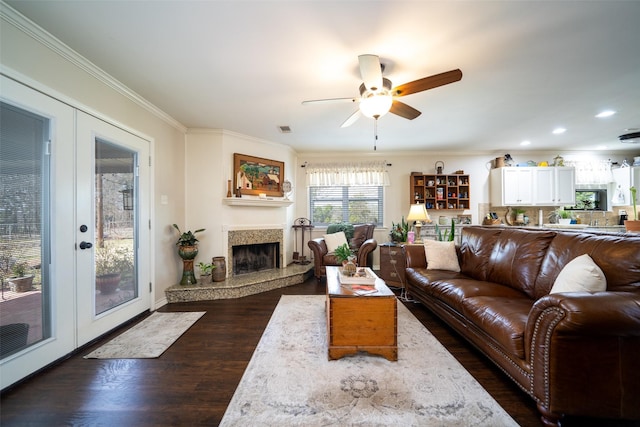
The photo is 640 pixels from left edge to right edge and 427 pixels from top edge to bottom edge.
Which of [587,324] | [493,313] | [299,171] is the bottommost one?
[493,313]

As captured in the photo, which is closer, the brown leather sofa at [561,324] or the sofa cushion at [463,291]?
the brown leather sofa at [561,324]

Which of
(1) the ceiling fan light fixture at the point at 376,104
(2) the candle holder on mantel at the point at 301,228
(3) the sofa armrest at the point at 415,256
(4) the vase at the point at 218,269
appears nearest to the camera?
(1) the ceiling fan light fixture at the point at 376,104

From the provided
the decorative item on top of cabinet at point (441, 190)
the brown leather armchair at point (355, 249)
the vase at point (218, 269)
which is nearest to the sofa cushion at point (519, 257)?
the brown leather armchair at point (355, 249)

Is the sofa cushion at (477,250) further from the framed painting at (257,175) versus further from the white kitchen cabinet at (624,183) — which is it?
the white kitchen cabinet at (624,183)

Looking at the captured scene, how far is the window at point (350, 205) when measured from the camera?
5.66 meters

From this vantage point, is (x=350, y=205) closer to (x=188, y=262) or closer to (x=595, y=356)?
(x=188, y=262)

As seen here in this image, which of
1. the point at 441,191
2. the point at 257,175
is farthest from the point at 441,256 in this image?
the point at 257,175

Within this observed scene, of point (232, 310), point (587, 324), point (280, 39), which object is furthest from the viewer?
point (232, 310)

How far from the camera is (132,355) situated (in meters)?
2.13

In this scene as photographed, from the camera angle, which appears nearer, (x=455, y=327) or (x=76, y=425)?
(x=76, y=425)

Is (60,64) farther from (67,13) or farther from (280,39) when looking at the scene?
(280,39)

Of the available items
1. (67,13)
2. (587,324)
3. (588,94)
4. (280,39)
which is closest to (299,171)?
(280,39)

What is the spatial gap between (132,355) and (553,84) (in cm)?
482

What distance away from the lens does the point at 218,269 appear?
383 centimetres
